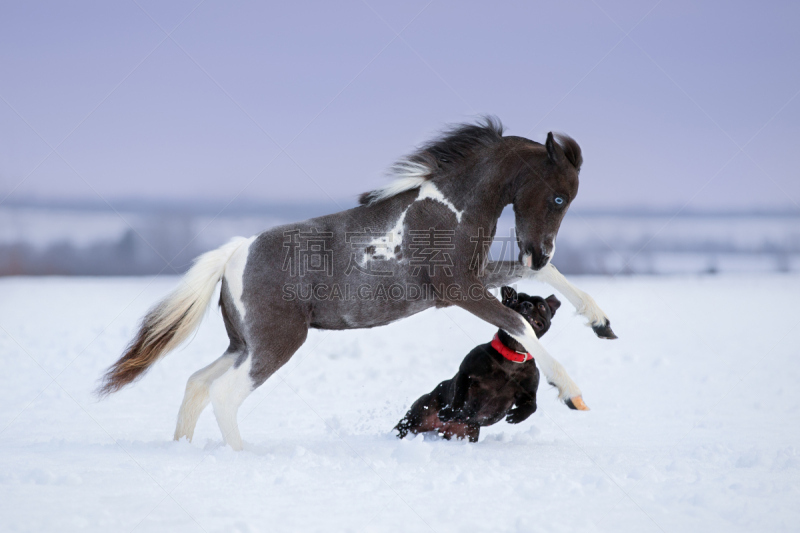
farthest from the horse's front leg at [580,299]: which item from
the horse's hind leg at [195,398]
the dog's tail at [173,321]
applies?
the horse's hind leg at [195,398]

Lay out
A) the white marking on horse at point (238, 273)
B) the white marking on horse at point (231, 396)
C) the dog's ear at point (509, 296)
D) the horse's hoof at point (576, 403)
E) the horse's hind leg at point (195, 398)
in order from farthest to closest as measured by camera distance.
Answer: the dog's ear at point (509, 296)
the horse's hind leg at point (195, 398)
the white marking on horse at point (238, 273)
the white marking on horse at point (231, 396)
the horse's hoof at point (576, 403)

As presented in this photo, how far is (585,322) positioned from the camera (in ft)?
14.1

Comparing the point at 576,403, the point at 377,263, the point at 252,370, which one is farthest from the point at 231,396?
the point at 576,403

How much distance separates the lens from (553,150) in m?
3.95

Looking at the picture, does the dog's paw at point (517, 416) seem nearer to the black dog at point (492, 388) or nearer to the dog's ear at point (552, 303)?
the black dog at point (492, 388)

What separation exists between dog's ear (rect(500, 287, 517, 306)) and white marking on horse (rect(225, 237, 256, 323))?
1747 mm

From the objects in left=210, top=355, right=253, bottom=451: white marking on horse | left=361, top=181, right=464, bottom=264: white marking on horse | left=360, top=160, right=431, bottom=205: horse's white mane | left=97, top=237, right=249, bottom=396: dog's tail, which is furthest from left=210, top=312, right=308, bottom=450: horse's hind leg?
left=360, top=160, right=431, bottom=205: horse's white mane

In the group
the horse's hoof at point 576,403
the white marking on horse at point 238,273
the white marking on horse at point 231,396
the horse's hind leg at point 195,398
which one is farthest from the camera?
the horse's hind leg at point 195,398

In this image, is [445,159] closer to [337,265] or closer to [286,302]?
[337,265]

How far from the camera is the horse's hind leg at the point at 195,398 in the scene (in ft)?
13.7

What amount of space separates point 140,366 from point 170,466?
1.16 meters

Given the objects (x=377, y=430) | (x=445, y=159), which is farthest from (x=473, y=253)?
(x=377, y=430)

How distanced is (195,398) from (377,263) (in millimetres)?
1532

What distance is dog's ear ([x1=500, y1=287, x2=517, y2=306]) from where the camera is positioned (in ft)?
14.0
